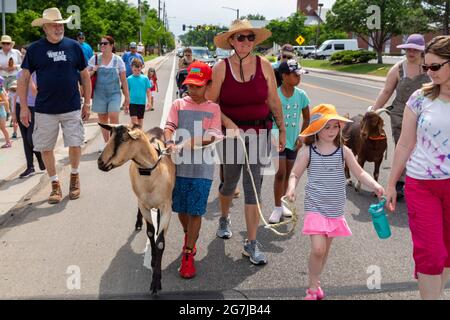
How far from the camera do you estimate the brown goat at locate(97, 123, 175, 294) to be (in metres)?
3.80

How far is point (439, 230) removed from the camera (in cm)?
313

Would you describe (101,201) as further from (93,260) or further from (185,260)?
(185,260)

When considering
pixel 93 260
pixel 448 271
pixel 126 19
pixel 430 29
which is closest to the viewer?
pixel 448 271

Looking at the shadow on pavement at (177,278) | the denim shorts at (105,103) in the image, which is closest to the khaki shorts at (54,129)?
the denim shorts at (105,103)

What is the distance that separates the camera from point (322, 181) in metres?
3.72

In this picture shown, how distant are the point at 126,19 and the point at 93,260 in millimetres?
51058

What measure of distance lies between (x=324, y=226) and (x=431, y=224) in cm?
81

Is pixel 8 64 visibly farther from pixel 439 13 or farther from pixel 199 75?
pixel 439 13

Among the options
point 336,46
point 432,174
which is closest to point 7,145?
point 432,174

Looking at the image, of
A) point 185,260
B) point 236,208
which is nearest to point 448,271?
point 185,260

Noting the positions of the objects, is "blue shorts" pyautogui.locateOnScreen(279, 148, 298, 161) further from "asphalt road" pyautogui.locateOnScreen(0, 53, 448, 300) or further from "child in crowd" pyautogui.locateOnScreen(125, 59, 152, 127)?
"child in crowd" pyautogui.locateOnScreen(125, 59, 152, 127)

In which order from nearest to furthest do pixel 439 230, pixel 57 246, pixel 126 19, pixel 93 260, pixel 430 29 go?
pixel 439 230
pixel 93 260
pixel 57 246
pixel 430 29
pixel 126 19
